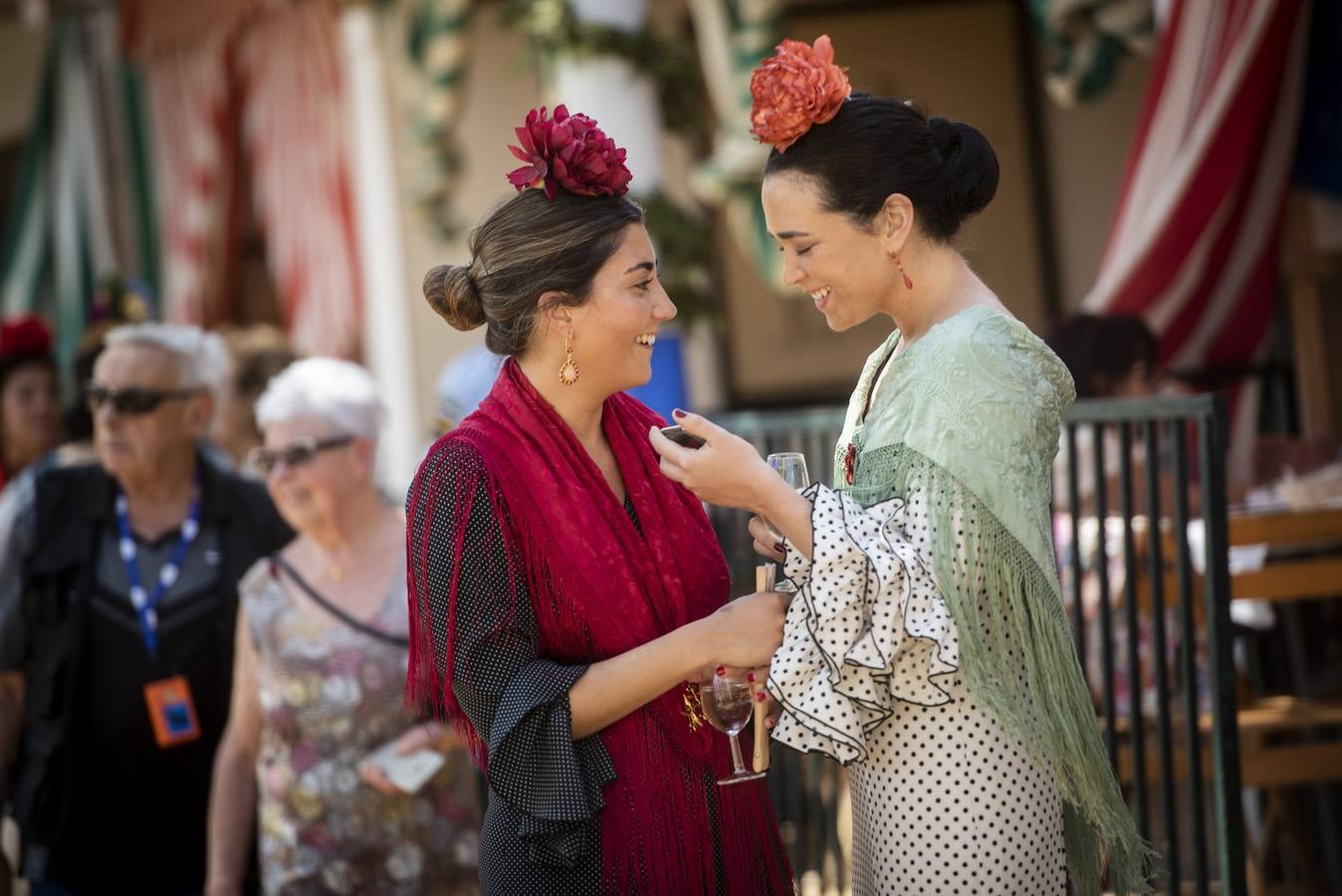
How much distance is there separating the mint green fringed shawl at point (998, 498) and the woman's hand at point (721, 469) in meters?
0.19

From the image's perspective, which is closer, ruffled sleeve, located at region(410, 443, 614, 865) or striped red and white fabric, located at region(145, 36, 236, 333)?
ruffled sleeve, located at region(410, 443, 614, 865)

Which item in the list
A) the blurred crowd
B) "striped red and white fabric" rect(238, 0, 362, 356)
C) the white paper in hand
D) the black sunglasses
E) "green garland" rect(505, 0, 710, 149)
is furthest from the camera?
"striped red and white fabric" rect(238, 0, 362, 356)

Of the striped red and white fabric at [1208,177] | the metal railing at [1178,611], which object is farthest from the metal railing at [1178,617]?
the striped red and white fabric at [1208,177]

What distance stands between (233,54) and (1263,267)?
6664 millimetres

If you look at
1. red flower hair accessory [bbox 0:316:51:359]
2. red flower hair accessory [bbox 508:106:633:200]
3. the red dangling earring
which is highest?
red flower hair accessory [bbox 508:106:633:200]

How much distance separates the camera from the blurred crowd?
3.40m

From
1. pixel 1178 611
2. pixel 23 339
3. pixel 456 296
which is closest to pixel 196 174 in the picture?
pixel 23 339

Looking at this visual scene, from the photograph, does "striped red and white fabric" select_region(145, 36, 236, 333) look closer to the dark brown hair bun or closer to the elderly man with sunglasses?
the elderly man with sunglasses

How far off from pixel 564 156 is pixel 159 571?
2.07 meters

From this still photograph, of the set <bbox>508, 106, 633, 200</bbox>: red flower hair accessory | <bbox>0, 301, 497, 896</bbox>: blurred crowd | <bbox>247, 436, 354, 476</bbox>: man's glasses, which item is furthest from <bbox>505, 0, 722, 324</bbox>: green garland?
<bbox>508, 106, 633, 200</bbox>: red flower hair accessory

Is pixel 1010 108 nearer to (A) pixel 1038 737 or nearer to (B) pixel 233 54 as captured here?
(B) pixel 233 54

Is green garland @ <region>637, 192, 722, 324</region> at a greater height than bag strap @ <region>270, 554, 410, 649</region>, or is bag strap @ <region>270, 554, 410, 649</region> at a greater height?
green garland @ <region>637, 192, 722, 324</region>

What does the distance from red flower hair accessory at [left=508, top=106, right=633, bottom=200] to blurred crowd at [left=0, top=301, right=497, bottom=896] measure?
146cm

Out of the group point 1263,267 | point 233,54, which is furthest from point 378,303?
point 1263,267
